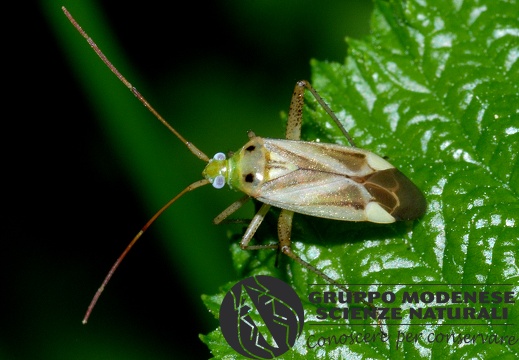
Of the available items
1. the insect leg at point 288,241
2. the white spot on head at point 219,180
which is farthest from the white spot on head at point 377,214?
the white spot on head at point 219,180

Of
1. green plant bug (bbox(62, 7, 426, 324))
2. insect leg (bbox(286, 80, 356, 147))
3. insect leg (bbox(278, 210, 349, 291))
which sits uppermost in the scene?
insect leg (bbox(286, 80, 356, 147))

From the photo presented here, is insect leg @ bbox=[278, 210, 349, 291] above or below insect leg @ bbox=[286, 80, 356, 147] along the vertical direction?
below

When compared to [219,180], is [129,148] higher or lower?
higher

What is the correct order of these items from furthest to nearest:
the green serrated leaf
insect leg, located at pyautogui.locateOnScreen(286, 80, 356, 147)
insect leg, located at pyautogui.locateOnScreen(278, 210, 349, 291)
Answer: insect leg, located at pyautogui.locateOnScreen(286, 80, 356, 147), insect leg, located at pyautogui.locateOnScreen(278, 210, 349, 291), the green serrated leaf

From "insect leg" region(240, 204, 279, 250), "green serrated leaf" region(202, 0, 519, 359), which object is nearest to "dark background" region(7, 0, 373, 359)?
"insect leg" region(240, 204, 279, 250)

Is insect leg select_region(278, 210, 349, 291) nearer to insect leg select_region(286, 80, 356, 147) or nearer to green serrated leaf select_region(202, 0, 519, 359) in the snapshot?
green serrated leaf select_region(202, 0, 519, 359)

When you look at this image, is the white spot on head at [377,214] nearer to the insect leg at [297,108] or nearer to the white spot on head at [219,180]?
the insect leg at [297,108]

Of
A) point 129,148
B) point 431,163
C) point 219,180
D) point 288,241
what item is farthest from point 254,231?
point 129,148

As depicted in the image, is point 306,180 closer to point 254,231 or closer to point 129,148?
point 254,231

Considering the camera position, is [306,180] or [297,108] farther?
[297,108]
